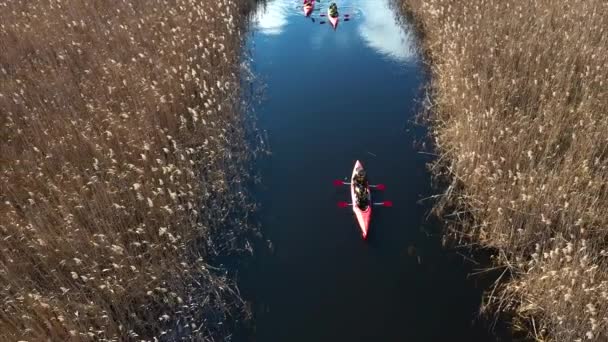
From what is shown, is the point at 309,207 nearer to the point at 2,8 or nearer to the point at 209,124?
the point at 209,124

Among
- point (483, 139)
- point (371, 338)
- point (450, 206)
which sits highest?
point (483, 139)

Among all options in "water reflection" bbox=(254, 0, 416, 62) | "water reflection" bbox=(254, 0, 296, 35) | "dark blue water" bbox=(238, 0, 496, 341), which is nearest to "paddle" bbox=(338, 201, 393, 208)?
"dark blue water" bbox=(238, 0, 496, 341)

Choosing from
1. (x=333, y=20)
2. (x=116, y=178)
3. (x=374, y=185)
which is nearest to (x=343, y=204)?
(x=374, y=185)

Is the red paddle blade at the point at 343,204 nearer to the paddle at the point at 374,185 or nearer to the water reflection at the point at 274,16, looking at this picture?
the paddle at the point at 374,185

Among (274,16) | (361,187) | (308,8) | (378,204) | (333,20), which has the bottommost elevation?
(378,204)

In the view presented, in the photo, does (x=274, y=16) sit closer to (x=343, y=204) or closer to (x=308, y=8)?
(x=308, y=8)

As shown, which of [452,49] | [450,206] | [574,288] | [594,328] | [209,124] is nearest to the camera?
[594,328]

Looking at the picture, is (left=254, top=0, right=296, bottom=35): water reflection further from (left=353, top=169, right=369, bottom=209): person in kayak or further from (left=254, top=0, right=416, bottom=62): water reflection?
(left=353, top=169, right=369, bottom=209): person in kayak

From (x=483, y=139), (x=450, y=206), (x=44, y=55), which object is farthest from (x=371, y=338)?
(x=44, y=55)
